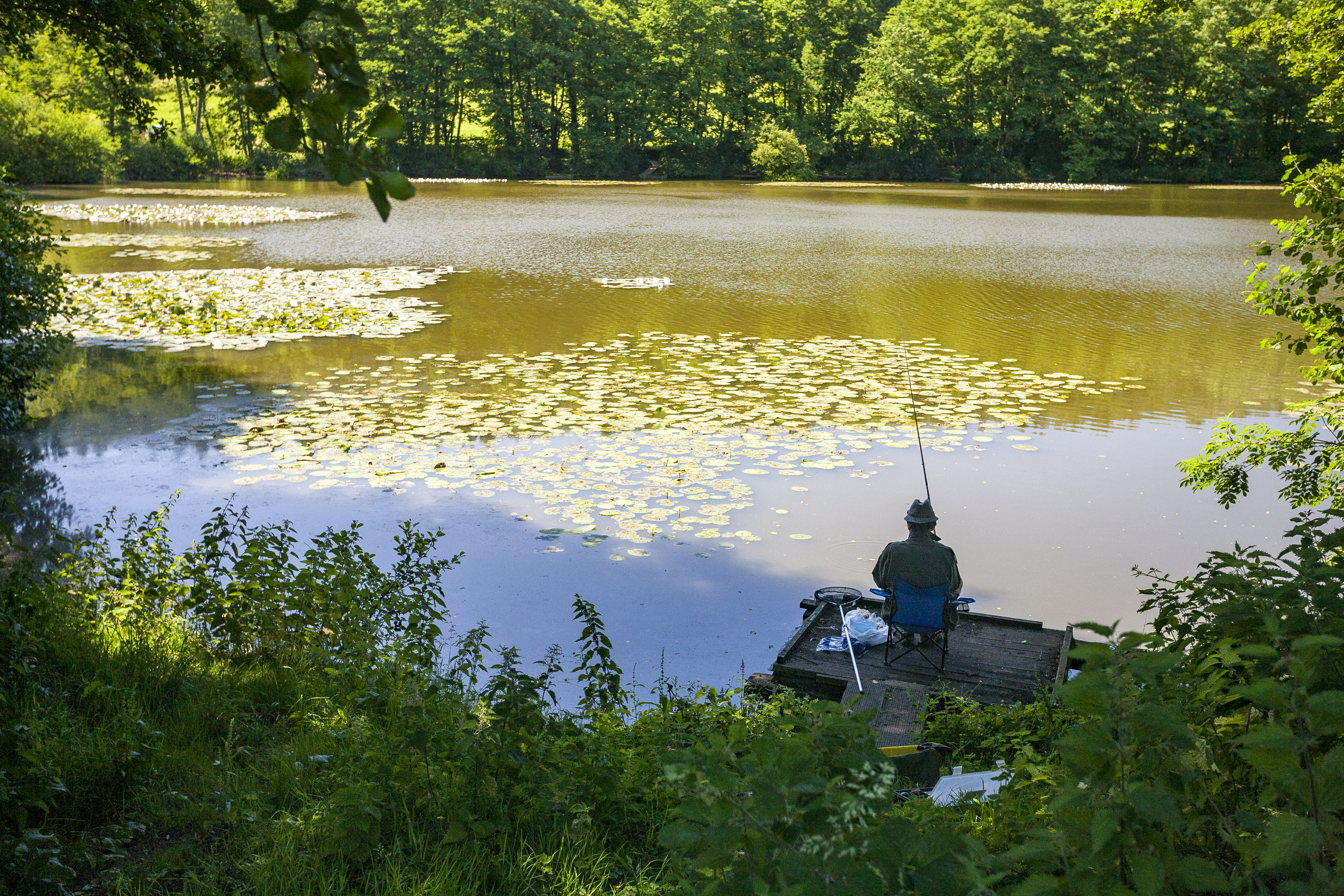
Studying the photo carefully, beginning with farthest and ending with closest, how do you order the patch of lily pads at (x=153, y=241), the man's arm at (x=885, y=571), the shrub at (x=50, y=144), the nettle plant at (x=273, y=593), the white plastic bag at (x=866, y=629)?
1. the shrub at (x=50, y=144)
2. the patch of lily pads at (x=153, y=241)
3. the white plastic bag at (x=866, y=629)
4. the man's arm at (x=885, y=571)
5. the nettle plant at (x=273, y=593)

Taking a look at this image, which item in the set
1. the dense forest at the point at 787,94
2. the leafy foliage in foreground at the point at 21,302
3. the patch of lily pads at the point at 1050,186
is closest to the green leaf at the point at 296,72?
the leafy foliage in foreground at the point at 21,302

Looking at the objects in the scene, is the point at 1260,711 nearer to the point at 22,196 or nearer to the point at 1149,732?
the point at 1149,732

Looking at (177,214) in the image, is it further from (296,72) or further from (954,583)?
(296,72)

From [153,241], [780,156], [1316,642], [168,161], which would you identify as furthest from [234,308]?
[780,156]

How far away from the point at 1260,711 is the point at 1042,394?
9.08 m

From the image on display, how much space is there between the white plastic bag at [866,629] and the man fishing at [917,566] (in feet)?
0.71

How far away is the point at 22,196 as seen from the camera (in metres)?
8.40

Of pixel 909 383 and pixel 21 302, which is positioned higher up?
pixel 21 302

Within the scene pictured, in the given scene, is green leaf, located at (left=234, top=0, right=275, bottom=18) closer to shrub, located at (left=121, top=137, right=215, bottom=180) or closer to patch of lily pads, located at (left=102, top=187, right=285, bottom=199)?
patch of lily pads, located at (left=102, top=187, right=285, bottom=199)

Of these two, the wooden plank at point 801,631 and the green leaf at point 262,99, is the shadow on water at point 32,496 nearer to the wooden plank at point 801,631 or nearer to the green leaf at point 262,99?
the wooden plank at point 801,631

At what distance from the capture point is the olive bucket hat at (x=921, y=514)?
5.27 m

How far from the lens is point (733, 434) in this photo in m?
9.06

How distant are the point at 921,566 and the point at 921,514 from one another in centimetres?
34

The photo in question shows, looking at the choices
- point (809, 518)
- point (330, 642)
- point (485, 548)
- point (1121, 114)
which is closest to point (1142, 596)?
point (809, 518)
